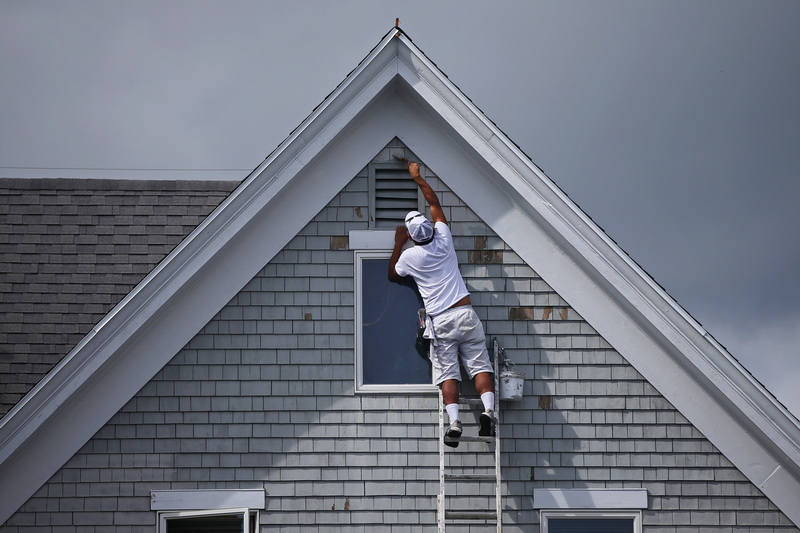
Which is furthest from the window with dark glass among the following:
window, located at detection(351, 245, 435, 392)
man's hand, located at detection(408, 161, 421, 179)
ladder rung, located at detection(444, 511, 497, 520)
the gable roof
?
the gable roof

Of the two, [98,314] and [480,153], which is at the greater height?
[480,153]

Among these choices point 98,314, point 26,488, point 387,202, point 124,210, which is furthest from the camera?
point 124,210

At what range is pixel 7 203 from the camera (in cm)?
1247

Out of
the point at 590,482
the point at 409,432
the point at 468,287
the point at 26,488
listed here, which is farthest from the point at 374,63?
the point at 26,488

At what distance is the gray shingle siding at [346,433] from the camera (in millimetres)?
9336

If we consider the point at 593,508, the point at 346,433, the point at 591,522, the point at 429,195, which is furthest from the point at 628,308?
the point at 346,433

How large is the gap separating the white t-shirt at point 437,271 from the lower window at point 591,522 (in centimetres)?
210

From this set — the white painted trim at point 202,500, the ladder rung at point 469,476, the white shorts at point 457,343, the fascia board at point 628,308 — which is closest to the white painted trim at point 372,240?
the fascia board at point 628,308

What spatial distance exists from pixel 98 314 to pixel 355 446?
12.3 ft

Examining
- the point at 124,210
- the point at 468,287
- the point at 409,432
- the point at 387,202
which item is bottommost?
the point at 409,432

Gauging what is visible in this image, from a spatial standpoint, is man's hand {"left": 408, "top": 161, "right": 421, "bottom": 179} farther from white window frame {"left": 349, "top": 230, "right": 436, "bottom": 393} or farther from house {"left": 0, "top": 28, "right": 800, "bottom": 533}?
white window frame {"left": 349, "top": 230, "right": 436, "bottom": 393}

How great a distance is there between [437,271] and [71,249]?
4.87 metres

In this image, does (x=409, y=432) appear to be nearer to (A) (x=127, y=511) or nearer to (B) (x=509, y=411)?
(B) (x=509, y=411)

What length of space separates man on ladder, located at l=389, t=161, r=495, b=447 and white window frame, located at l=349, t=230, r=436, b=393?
0.23 metres
